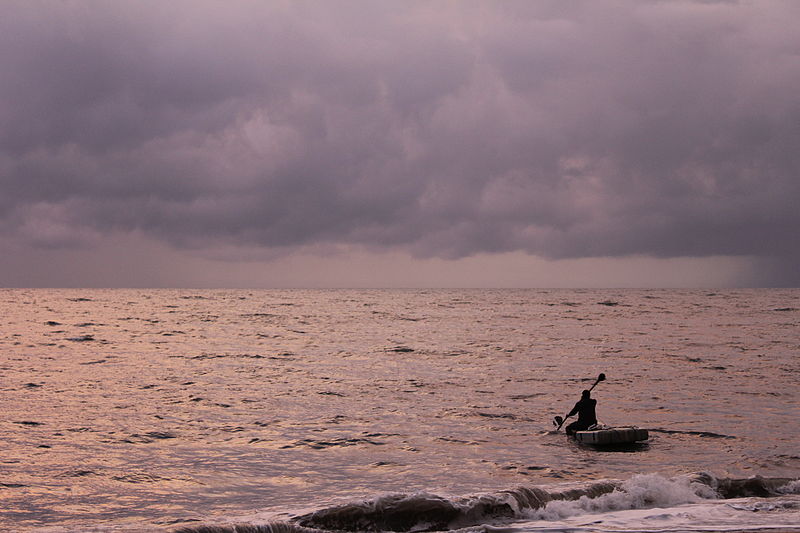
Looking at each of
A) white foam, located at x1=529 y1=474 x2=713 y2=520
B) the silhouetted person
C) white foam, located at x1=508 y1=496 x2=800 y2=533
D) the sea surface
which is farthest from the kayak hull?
white foam, located at x1=508 y1=496 x2=800 y2=533

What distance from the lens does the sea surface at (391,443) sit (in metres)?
13.4

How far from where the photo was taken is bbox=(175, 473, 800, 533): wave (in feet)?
42.2

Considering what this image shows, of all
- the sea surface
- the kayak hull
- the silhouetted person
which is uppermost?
the silhouetted person

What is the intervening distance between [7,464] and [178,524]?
677 centimetres

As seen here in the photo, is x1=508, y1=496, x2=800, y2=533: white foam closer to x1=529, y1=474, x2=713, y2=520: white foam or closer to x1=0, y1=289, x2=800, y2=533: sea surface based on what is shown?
x1=0, y1=289, x2=800, y2=533: sea surface

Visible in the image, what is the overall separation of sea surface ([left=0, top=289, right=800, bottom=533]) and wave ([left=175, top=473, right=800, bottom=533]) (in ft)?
0.13

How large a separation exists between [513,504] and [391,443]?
680 centimetres

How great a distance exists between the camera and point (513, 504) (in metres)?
13.7

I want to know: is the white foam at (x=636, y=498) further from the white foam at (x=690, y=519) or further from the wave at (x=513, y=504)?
the white foam at (x=690, y=519)

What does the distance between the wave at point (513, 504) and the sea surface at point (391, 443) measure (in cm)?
4

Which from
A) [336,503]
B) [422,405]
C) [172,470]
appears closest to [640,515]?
[336,503]

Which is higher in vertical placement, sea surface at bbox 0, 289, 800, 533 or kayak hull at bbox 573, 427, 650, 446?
kayak hull at bbox 573, 427, 650, 446

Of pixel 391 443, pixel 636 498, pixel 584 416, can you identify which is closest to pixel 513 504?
pixel 636 498

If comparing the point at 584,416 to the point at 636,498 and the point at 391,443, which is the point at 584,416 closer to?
the point at 391,443
